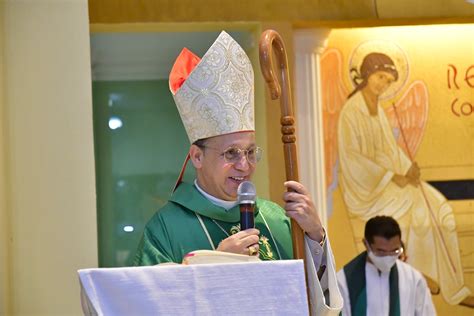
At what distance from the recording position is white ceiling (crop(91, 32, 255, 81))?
8.39 m

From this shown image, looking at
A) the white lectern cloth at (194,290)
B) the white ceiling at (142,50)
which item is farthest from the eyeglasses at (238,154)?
the white ceiling at (142,50)

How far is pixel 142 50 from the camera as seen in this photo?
9.10m

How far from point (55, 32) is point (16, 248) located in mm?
1173

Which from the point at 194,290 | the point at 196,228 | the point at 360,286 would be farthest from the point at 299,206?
the point at 360,286

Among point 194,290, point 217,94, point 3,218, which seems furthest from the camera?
point 3,218

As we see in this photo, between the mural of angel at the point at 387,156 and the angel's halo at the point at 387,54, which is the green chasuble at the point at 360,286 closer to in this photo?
the mural of angel at the point at 387,156

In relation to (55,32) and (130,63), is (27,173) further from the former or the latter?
(130,63)

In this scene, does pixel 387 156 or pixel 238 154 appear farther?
pixel 387 156

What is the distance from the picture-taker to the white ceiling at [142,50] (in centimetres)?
839

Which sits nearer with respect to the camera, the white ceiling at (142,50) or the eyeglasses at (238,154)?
the eyeglasses at (238,154)

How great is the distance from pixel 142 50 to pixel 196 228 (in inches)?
176


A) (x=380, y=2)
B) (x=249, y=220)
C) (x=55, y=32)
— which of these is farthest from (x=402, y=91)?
(x=249, y=220)

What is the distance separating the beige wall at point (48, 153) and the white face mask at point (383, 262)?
2993 mm

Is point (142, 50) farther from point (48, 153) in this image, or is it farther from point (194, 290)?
point (194, 290)
